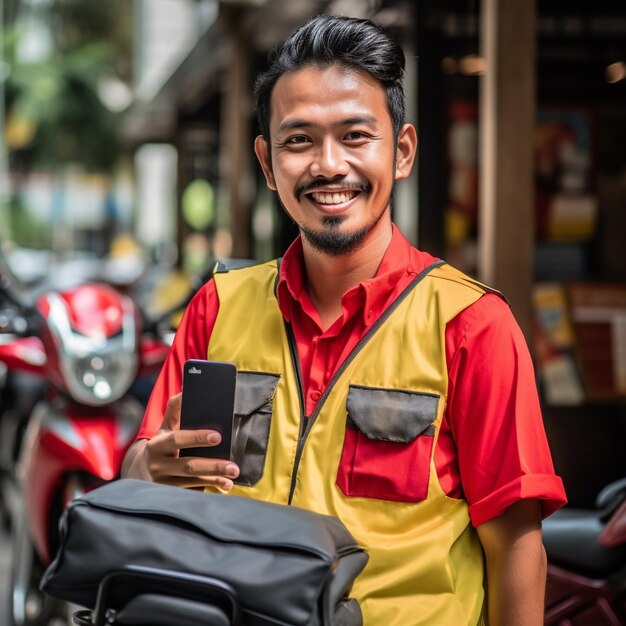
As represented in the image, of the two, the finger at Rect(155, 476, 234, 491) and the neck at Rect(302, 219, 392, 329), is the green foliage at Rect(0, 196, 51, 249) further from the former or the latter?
the finger at Rect(155, 476, 234, 491)

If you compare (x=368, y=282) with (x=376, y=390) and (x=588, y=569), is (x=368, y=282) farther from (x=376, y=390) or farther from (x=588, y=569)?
(x=588, y=569)

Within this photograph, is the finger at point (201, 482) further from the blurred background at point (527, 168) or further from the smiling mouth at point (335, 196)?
the blurred background at point (527, 168)

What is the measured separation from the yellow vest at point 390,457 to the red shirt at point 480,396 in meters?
0.03

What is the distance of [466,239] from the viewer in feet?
21.0

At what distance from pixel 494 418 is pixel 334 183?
493mm

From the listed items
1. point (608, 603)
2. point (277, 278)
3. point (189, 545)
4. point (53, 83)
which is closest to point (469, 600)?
point (189, 545)

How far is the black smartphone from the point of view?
188 cm

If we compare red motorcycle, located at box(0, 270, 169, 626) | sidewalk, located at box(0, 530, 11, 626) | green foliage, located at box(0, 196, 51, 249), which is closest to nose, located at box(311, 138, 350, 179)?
red motorcycle, located at box(0, 270, 169, 626)

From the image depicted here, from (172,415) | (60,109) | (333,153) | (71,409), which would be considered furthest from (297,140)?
(60,109)

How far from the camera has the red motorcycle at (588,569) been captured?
2.66 m

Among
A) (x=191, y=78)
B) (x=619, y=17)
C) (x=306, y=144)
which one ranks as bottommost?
(x=306, y=144)

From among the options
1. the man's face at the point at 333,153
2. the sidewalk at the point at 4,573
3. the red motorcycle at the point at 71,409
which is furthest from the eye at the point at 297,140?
the sidewalk at the point at 4,573

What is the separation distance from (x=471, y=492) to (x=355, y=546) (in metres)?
0.24

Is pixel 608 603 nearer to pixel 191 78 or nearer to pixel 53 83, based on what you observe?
pixel 191 78
